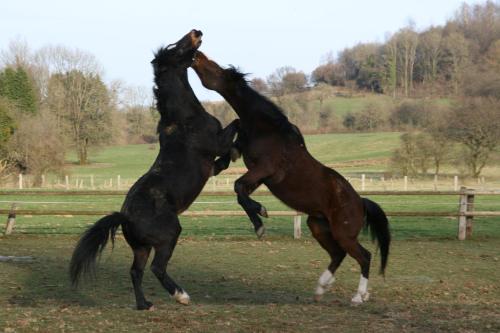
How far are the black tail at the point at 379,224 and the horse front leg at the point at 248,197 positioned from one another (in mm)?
1888

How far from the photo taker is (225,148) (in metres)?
6.44

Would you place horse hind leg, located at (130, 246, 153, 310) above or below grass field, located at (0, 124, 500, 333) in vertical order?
above

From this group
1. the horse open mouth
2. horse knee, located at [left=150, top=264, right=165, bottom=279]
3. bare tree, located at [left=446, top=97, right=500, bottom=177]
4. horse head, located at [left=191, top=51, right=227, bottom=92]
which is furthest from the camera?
bare tree, located at [left=446, top=97, right=500, bottom=177]

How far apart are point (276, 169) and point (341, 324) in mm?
1925

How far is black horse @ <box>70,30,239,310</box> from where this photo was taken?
5844 millimetres

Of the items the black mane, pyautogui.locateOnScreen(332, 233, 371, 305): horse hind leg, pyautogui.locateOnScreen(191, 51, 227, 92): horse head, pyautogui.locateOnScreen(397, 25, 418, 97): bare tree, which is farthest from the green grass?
pyautogui.locateOnScreen(397, 25, 418, 97): bare tree

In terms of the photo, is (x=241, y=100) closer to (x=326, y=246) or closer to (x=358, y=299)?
(x=326, y=246)

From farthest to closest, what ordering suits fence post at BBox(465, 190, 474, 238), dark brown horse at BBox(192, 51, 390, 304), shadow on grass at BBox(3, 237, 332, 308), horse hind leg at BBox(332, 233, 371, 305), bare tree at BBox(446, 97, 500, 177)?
bare tree at BBox(446, 97, 500, 177) < fence post at BBox(465, 190, 474, 238) < shadow on grass at BBox(3, 237, 332, 308) < horse hind leg at BBox(332, 233, 371, 305) < dark brown horse at BBox(192, 51, 390, 304)

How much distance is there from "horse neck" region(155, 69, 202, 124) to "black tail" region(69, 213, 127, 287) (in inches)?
47.9

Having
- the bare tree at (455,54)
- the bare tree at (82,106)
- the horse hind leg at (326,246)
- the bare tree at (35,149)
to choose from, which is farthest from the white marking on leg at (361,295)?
the bare tree at (455,54)

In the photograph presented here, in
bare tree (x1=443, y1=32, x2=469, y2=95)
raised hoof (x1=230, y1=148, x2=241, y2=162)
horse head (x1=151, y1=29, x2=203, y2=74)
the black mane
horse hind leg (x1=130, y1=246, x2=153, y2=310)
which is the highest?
bare tree (x1=443, y1=32, x2=469, y2=95)

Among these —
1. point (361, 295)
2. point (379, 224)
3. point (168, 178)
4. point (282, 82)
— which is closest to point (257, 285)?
point (379, 224)

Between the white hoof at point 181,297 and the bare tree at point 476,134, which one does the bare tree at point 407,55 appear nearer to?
the bare tree at point 476,134

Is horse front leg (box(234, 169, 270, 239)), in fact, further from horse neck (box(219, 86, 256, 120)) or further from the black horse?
horse neck (box(219, 86, 256, 120))
